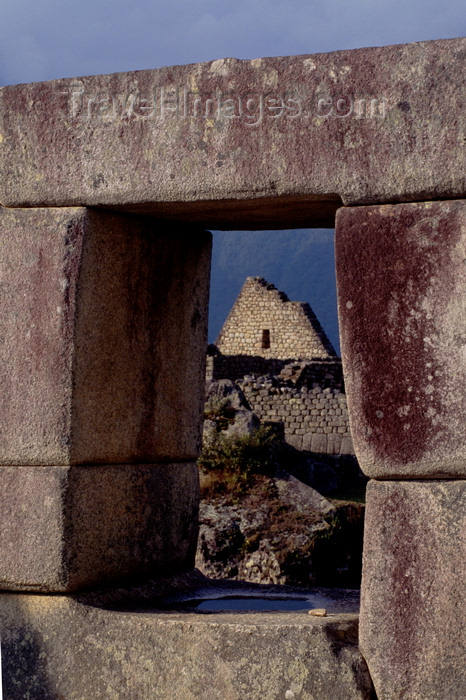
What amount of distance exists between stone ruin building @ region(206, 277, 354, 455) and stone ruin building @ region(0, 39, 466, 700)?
516 inches

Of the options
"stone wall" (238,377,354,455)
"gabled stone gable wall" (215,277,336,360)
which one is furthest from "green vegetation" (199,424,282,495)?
"gabled stone gable wall" (215,277,336,360)

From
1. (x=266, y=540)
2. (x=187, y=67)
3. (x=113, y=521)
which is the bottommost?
(x=266, y=540)

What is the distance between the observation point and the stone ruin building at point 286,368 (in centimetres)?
2328

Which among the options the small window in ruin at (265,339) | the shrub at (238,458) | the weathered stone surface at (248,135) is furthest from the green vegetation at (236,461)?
the small window in ruin at (265,339)

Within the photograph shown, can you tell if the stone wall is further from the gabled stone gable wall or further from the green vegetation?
the green vegetation

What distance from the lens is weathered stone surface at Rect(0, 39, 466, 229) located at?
143 inches

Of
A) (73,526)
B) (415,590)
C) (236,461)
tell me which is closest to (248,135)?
(73,526)

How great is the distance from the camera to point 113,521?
4.29 metres

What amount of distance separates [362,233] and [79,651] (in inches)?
81.2

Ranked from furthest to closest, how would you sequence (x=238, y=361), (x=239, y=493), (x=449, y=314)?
(x=238, y=361)
(x=239, y=493)
(x=449, y=314)

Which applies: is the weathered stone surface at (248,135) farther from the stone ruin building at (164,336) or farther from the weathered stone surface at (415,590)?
the weathered stone surface at (415,590)

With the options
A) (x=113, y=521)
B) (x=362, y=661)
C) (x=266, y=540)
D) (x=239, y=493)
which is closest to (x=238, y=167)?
(x=113, y=521)

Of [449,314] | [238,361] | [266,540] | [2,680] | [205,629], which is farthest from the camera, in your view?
[238,361]

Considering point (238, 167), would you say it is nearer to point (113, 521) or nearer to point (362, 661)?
point (113, 521)
